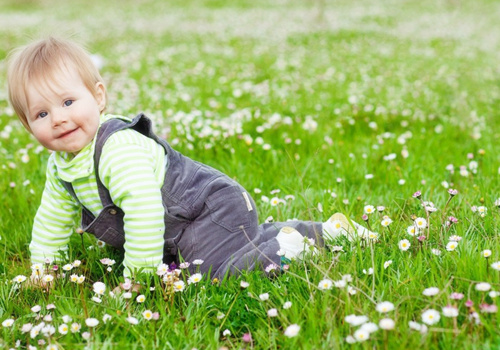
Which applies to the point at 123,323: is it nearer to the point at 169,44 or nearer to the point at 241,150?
the point at 241,150

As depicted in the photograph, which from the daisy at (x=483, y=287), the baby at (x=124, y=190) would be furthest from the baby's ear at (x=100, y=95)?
the daisy at (x=483, y=287)

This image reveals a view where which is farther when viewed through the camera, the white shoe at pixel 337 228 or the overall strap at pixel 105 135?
the white shoe at pixel 337 228

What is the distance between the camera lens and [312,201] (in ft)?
14.4

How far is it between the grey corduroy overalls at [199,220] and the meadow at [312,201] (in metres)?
0.20

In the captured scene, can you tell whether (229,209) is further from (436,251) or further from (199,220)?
(436,251)

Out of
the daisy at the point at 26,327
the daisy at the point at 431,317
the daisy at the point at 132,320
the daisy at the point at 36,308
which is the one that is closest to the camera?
the daisy at the point at 431,317

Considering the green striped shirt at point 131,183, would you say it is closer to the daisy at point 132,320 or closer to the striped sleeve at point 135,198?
the striped sleeve at point 135,198

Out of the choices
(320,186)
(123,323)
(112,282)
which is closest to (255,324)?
(123,323)

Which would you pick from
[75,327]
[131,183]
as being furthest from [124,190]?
[75,327]

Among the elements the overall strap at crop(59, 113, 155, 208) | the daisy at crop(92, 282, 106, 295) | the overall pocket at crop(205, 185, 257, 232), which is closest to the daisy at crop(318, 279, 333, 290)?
the overall pocket at crop(205, 185, 257, 232)

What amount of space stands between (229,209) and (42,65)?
56.7 inches

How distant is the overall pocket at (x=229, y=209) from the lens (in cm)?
343

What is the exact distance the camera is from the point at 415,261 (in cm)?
294

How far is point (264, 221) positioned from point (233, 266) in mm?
939
